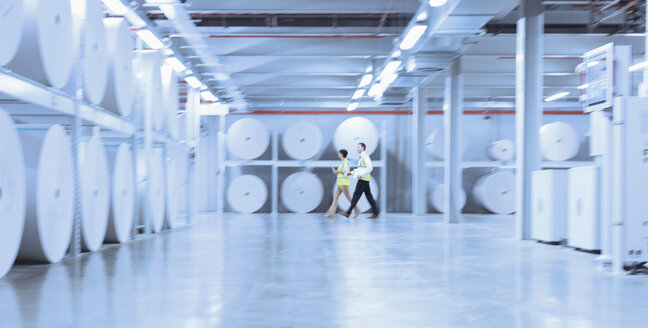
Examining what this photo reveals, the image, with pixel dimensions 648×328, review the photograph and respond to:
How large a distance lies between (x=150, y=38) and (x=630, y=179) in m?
6.29

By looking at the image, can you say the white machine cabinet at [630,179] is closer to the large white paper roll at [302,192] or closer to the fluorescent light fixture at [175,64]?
the fluorescent light fixture at [175,64]

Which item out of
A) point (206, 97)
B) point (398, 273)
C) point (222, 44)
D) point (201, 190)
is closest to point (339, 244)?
point (398, 273)

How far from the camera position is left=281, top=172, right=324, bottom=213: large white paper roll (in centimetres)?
1647

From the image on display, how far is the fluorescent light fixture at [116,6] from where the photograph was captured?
22.3ft

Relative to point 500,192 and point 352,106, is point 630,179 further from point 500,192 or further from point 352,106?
point 352,106

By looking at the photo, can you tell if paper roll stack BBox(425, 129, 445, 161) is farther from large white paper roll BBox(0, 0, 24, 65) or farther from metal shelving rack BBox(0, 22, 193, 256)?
large white paper roll BBox(0, 0, 24, 65)

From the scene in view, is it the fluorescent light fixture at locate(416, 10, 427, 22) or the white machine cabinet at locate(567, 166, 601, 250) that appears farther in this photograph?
the fluorescent light fixture at locate(416, 10, 427, 22)

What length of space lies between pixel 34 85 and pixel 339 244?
388cm

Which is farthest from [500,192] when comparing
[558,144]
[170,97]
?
[170,97]

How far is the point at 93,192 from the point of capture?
604 cm

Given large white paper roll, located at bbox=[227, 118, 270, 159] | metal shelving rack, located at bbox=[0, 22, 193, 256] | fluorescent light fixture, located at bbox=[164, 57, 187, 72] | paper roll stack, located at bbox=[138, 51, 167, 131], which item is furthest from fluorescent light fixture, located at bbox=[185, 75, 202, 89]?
metal shelving rack, located at bbox=[0, 22, 193, 256]

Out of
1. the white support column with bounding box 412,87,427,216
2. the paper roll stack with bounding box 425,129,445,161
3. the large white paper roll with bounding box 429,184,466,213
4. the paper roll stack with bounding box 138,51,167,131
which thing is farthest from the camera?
the large white paper roll with bounding box 429,184,466,213

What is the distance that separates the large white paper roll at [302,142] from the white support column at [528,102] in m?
8.87

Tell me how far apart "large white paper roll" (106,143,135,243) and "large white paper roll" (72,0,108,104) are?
951mm
